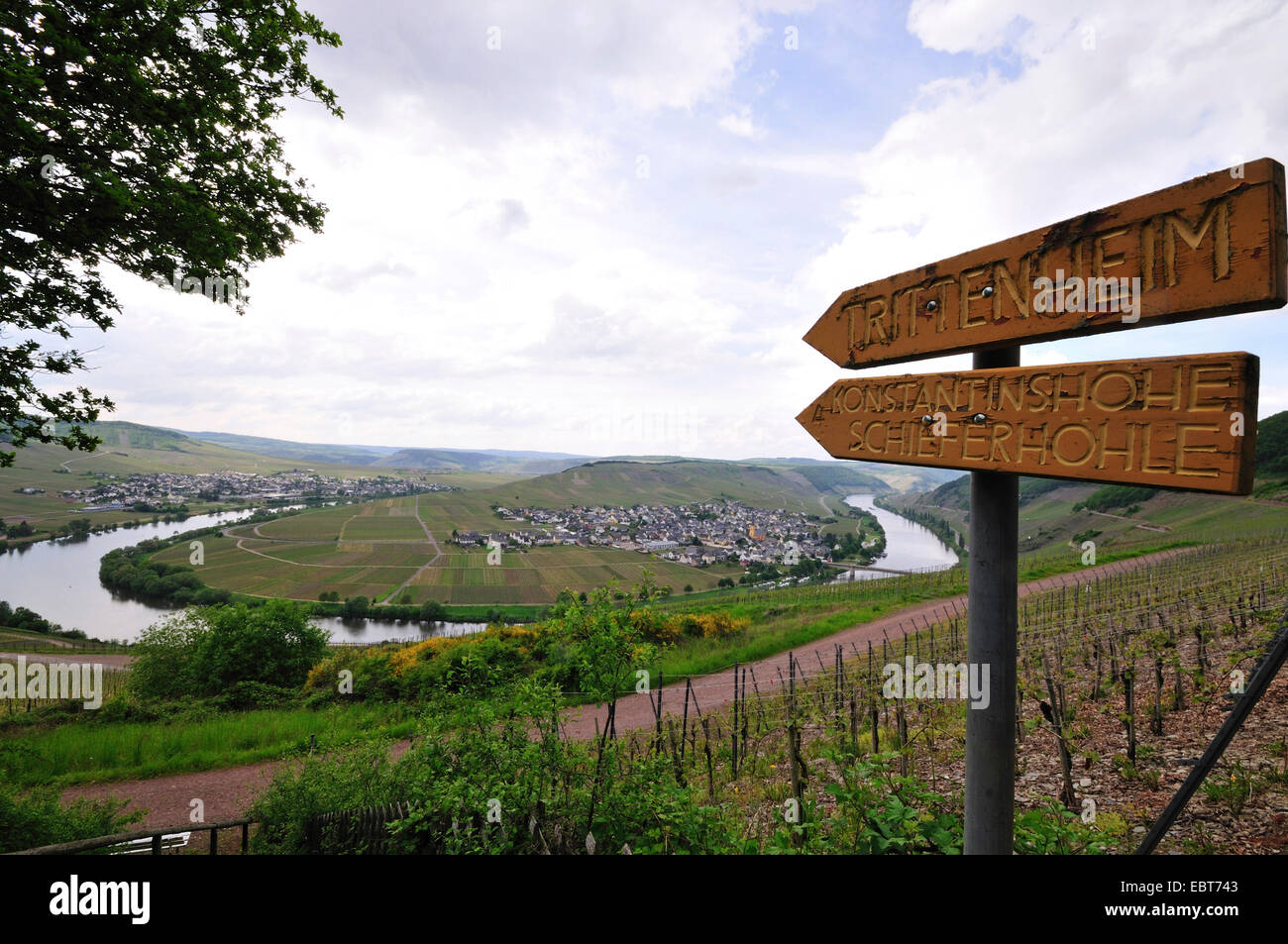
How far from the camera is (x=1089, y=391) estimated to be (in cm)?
166

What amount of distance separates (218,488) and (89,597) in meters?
78.0

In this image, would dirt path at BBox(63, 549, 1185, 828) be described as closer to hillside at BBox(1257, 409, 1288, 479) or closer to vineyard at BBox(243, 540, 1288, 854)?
vineyard at BBox(243, 540, 1288, 854)

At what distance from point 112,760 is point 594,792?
46.0 feet

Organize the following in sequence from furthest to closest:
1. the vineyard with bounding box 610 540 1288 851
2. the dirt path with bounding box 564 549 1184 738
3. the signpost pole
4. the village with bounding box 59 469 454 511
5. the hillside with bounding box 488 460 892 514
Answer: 1. the hillside with bounding box 488 460 892 514
2. the village with bounding box 59 469 454 511
3. the dirt path with bounding box 564 549 1184 738
4. the vineyard with bounding box 610 540 1288 851
5. the signpost pole

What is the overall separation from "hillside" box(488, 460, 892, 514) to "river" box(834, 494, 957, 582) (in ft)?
90.9

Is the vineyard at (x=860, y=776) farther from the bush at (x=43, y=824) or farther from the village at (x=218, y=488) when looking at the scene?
the village at (x=218, y=488)

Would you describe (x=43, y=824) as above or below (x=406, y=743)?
above

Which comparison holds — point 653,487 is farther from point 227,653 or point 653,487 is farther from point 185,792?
point 185,792

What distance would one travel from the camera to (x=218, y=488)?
116 metres

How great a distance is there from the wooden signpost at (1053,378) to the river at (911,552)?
5069 centimetres

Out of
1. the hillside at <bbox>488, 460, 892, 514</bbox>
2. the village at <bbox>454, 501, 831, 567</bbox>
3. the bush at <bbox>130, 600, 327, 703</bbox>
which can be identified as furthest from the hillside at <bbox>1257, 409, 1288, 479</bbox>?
the hillside at <bbox>488, 460, 892, 514</bbox>

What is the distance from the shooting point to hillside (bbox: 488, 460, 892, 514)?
4862 inches

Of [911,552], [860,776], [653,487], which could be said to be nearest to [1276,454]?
[911,552]
